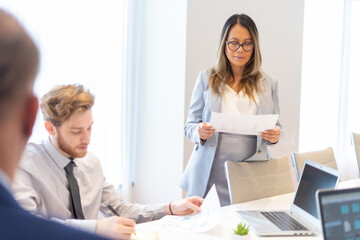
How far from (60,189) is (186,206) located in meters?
0.56

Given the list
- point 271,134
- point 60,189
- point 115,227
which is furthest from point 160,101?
point 115,227

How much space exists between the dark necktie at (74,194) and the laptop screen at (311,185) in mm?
1000

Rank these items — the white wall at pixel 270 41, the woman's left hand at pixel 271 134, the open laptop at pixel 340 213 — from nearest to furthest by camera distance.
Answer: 1. the open laptop at pixel 340 213
2. the woman's left hand at pixel 271 134
3. the white wall at pixel 270 41

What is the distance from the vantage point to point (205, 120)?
2318 millimetres

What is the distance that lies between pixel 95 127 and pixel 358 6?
424 cm

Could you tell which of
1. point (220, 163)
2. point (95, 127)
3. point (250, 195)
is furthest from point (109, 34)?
point (250, 195)

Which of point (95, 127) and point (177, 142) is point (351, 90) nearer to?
point (177, 142)

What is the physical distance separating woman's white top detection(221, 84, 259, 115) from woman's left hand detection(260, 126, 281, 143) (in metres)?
0.22

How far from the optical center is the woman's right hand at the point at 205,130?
2.06 m

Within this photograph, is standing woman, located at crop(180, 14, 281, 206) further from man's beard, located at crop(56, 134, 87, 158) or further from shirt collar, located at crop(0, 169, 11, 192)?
shirt collar, located at crop(0, 169, 11, 192)

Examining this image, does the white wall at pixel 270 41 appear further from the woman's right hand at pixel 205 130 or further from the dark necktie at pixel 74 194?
the dark necktie at pixel 74 194

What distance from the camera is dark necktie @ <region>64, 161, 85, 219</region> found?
1.62 m

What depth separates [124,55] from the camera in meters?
3.46

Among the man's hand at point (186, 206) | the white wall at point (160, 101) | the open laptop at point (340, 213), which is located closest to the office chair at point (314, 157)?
the man's hand at point (186, 206)
